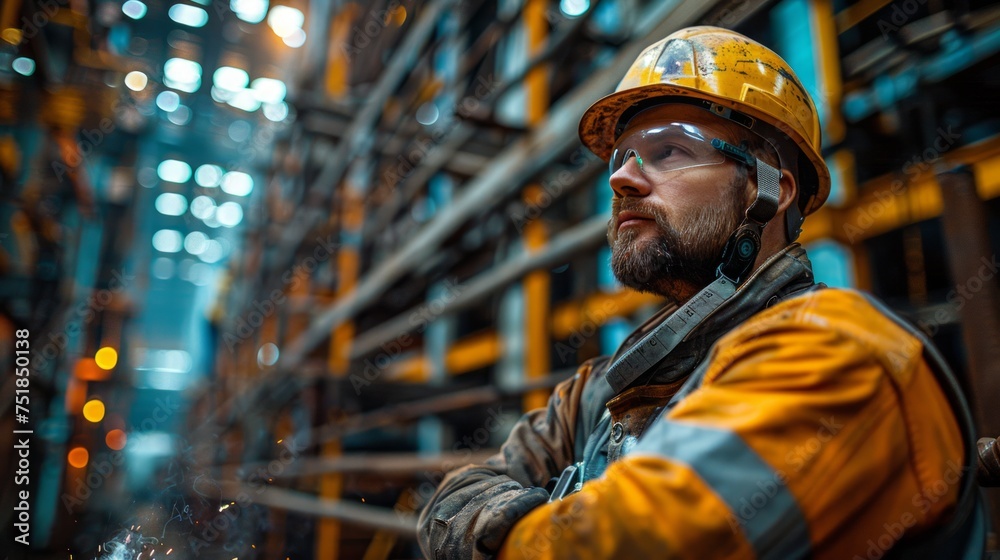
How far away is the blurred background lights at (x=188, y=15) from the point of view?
1905 cm

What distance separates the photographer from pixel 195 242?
28.3 metres

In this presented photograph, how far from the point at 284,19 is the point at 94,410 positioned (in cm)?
1001

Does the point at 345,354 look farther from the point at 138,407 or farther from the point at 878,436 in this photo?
the point at 138,407

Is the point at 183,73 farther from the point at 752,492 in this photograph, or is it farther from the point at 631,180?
the point at 752,492

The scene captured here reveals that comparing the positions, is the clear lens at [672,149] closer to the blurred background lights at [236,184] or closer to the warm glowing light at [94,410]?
the warm glowing light at [94,410]

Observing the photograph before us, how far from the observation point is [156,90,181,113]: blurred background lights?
1731cm

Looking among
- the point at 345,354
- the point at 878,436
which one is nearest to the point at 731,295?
the point at 878,436

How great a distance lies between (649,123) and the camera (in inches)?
73.5

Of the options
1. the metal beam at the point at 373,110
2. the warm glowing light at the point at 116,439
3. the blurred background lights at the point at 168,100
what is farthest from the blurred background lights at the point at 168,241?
the metal beam at the point at 373,110

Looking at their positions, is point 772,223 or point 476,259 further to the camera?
point 476,259

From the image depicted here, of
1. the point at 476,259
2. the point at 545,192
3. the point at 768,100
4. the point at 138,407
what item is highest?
the point at 768,100

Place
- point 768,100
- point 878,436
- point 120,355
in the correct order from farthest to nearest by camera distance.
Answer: point 120,355 < point 768,100 < point 878,436

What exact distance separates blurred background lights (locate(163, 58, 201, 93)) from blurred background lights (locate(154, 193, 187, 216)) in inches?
298

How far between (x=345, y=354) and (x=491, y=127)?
3.50m
